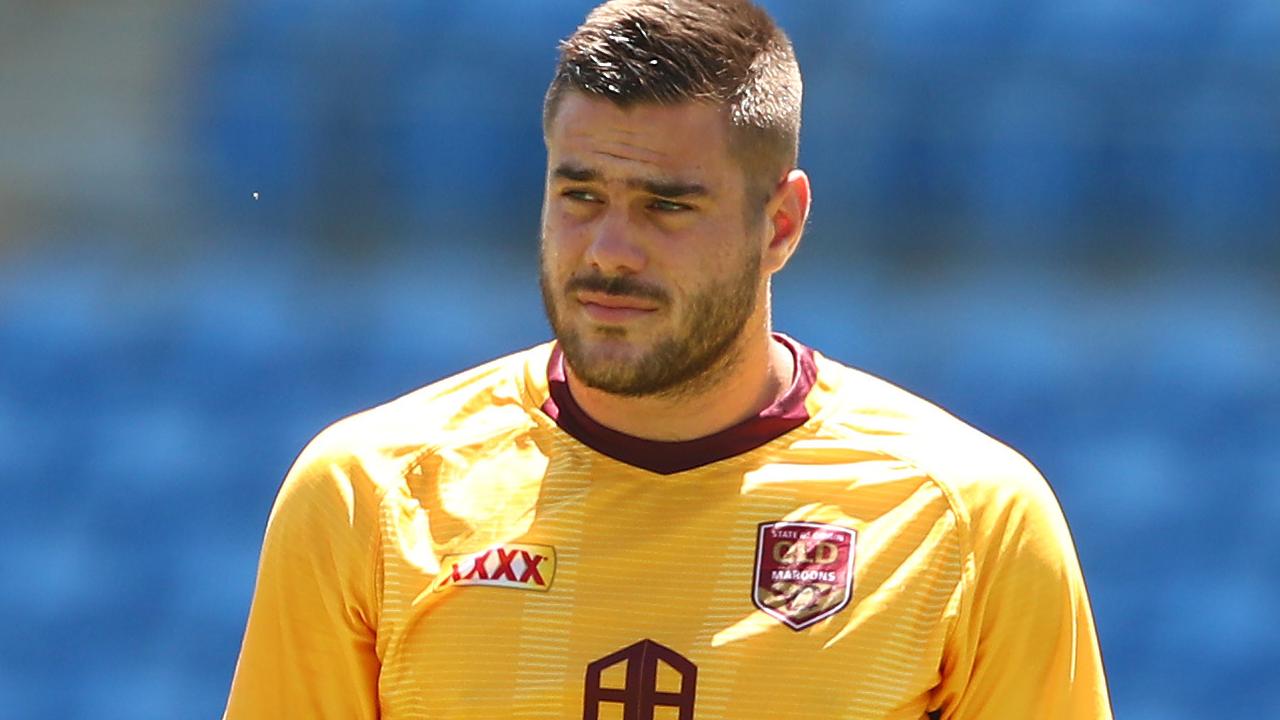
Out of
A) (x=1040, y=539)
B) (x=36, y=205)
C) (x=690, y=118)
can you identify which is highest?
(x=690, y=118)

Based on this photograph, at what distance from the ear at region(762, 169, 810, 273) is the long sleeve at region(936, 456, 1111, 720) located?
1.07ft

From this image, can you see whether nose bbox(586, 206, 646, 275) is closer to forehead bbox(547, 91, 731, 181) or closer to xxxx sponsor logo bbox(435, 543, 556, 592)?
forehead bbox(547, 91, 731, 181)

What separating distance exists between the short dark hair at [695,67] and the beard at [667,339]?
0.11 m

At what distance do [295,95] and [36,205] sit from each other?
125 centimetres

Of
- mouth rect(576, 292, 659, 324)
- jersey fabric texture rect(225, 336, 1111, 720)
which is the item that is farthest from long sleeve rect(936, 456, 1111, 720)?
mouth rect(576, 292, 659, 324)

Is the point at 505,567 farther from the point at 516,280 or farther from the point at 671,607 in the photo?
the point at 516,280

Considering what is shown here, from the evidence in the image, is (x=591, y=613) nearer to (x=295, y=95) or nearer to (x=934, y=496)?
(x=934, y=496)

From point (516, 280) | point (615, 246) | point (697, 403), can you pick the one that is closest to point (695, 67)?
point (615, 246)

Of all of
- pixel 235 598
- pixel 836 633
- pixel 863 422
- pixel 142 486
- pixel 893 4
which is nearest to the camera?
pixel 836 633

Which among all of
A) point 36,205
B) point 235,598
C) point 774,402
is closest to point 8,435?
point 235,598

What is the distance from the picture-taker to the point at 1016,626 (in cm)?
180

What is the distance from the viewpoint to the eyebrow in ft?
5.85

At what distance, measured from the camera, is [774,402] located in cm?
193

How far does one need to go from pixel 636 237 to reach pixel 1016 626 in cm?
52
